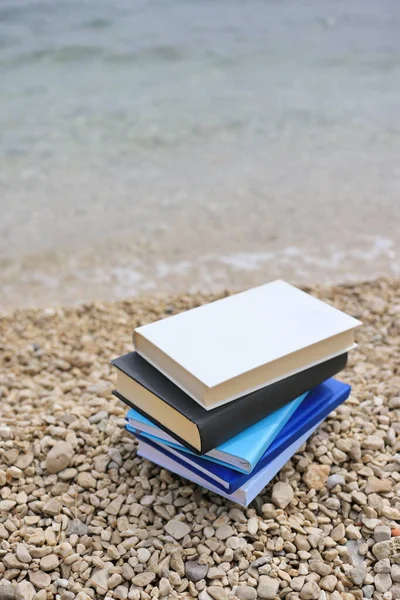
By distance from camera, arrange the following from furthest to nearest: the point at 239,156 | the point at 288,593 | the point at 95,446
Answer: the point at 239,156
the point at 95,446
the point at 288,593

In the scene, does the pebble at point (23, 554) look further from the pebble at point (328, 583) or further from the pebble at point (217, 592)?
the pebble at point (328, 583)

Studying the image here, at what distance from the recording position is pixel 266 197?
14.2 feet

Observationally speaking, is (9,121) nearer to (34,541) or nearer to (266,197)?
(266,197)

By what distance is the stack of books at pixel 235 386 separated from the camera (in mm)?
1417

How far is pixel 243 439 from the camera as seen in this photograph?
1.45 m

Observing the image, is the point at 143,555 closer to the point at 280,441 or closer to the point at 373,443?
the point at 280,441

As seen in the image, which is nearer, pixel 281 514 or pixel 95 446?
pixel 281 514

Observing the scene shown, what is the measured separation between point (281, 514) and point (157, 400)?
384 millimetres

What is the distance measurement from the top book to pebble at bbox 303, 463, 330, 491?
0.27m

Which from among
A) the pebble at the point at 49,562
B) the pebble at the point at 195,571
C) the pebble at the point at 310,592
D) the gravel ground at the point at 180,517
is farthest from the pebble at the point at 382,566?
the pebble at the point at 49,562

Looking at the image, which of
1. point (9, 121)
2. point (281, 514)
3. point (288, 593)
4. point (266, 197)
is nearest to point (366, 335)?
point (281, 514)

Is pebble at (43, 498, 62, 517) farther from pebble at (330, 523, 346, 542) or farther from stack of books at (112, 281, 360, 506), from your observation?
pebble at (330, 523, 346, 542)

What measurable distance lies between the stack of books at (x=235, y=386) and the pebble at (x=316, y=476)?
69 mm

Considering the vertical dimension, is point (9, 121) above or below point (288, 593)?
below
